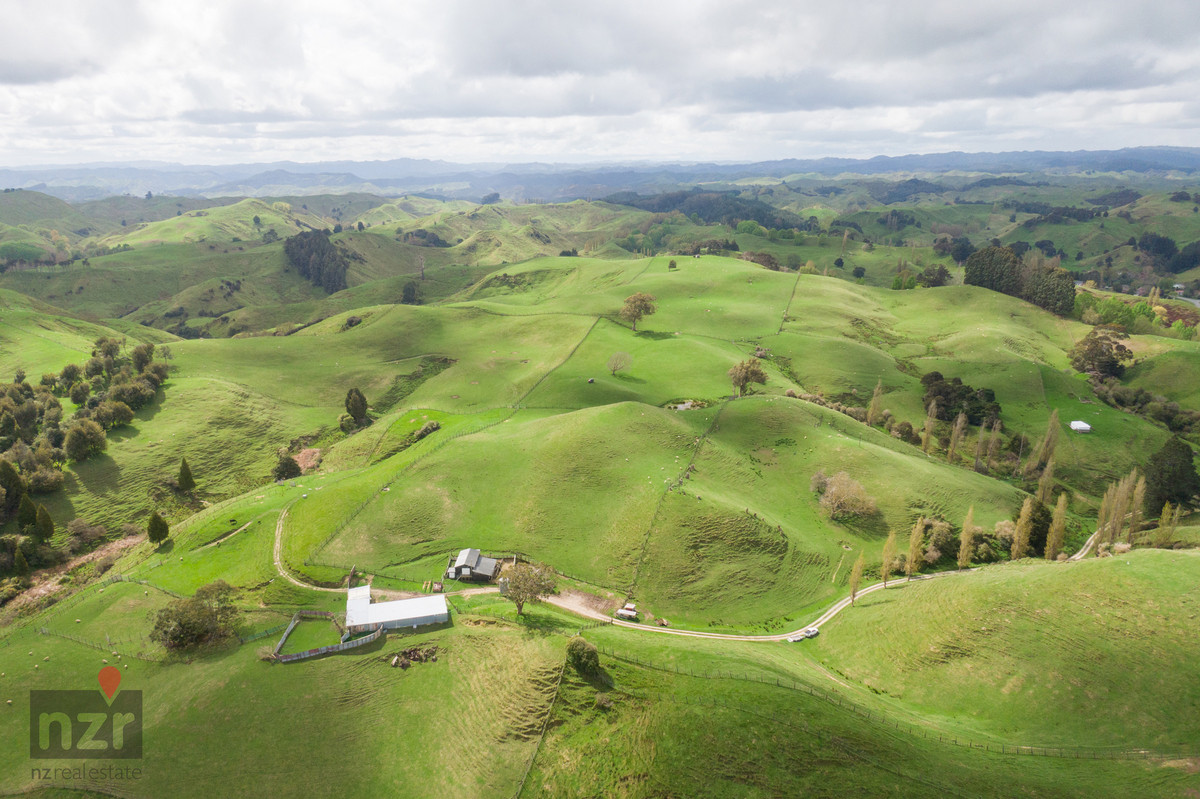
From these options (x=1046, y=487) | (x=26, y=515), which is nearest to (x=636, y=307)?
(x=1046, y=487)

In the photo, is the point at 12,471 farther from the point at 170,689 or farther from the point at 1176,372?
the point at 1176,372

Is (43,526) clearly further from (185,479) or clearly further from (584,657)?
(584,657)

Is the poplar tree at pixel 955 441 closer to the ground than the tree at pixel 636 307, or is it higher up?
closer to the ground

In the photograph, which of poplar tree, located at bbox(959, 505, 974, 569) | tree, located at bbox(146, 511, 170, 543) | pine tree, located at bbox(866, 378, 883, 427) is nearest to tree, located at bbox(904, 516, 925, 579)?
poplar tree, located at bbox(959, 505, 974, 569)

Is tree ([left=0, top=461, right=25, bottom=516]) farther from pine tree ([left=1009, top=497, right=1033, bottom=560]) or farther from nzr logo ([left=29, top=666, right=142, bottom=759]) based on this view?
pine tree ([left=1009, top=497, right=1033, bottom=560])

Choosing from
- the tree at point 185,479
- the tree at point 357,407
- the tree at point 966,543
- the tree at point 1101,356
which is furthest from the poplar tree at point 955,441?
the tree at point 185,479

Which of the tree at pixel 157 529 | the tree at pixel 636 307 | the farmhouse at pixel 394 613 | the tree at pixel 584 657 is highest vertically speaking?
the tree at pixel 636 307

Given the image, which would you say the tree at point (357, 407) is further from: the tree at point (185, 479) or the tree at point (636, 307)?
the tree at point (636, 307)

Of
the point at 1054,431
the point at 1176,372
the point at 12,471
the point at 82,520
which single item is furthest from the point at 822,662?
the point at 1176,372
